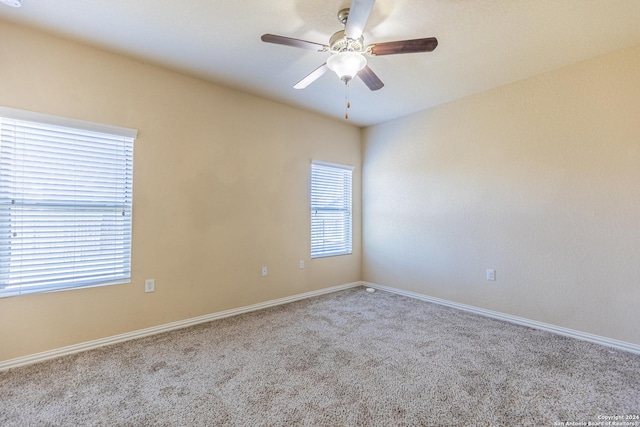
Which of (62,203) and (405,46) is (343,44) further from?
(62,203)

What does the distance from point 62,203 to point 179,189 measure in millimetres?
908

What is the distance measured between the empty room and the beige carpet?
0.06 ft

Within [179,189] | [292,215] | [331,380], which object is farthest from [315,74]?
[331,380]

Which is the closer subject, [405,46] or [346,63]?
[405,46]

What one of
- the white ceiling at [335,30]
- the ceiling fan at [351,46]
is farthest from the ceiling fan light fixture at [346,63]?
the white ceiling at [335,30]

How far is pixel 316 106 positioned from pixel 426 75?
145 cm

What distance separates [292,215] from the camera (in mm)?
3898

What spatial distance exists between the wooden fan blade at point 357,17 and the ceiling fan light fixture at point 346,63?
0.11 m

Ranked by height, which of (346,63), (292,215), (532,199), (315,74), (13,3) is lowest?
(292,215)

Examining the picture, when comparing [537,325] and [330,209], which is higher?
[330,209]

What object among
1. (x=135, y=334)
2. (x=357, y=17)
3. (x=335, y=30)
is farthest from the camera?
(x=135, y=334)

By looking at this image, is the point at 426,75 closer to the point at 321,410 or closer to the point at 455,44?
the point at 455,44

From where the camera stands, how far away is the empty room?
192 cm

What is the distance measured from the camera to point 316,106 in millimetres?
3867
